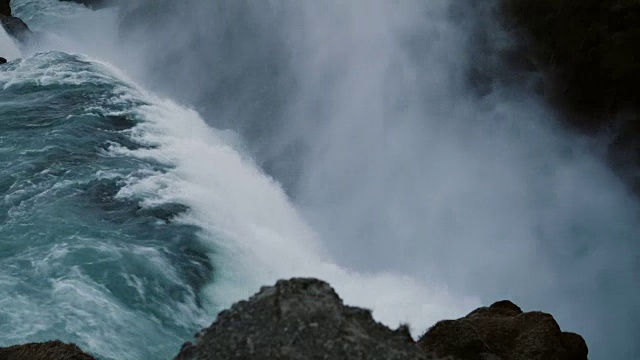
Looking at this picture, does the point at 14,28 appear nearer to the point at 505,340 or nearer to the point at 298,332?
the point at 505,340

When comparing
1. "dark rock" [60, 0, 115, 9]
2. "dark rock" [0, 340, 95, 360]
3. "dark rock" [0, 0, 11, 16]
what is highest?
"dark rock" [60, 0, 115, 9]

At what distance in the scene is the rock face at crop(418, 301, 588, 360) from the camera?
9125mm

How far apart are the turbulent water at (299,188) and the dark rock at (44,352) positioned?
3305mm

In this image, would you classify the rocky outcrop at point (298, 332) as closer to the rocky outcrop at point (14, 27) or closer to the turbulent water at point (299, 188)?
the turbulent water at point (299, 188)

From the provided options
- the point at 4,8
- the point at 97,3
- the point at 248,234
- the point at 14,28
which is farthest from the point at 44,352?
the point at 97,3

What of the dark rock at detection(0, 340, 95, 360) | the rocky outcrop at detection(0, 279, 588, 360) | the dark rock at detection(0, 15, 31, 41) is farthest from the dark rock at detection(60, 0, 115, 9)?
the rocky outcrop at detection(0, 279, 588, 360)

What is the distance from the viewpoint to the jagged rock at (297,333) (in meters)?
5.24

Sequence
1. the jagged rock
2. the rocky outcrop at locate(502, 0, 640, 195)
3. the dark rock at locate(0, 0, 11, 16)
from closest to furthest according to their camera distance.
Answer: the jagged rock
the rocky outcrop at locate(502, 0, 640, 195)
the dark rock at locate(0, 0, 11, 16)

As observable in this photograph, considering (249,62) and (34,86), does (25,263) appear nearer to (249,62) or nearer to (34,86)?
(34,86)

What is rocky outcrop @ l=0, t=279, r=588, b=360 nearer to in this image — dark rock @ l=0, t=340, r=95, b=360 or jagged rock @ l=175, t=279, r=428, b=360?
jagged rock @ l=175, t=279, r=428, b=360

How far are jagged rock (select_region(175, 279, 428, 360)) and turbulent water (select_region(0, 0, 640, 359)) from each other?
23.9 feet

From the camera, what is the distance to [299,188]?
24094mm

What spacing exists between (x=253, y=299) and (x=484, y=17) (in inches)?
806

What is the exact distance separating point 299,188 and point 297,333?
740 inches
